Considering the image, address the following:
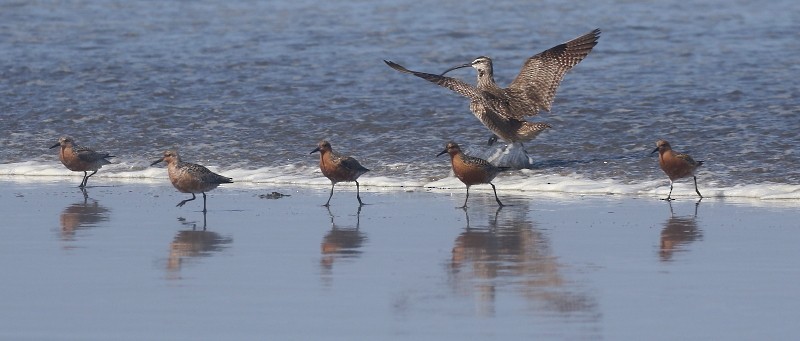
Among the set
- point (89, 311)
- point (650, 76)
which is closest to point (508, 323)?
point (89, 311)

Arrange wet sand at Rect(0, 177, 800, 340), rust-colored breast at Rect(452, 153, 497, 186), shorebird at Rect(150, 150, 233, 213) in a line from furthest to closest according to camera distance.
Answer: rust-colored breast at Rect(452, 153, 497, 186), shorebird at Rect(150, 150, 233, 213), wet sand at Rect(0, 177, 800, 340)

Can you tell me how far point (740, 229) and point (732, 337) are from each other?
142 inches

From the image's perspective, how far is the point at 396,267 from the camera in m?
8.78

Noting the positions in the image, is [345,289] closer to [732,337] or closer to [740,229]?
[732,337]

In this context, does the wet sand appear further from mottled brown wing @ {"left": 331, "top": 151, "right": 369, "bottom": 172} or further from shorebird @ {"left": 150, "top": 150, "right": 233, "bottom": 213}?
mottled brown wing @ {"left": 331, "top": 151, "right": 369, "bottom": 172}

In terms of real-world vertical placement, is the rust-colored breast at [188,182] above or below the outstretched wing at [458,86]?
below

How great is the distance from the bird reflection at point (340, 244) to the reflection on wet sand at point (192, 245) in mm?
710

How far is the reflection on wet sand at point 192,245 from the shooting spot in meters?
8.98

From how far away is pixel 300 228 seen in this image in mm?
10508

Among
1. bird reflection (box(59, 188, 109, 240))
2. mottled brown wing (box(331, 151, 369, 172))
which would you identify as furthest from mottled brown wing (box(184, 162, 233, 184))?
mottled brown wing (box(331, 151, 369, 172))

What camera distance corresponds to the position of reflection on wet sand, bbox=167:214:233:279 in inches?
354

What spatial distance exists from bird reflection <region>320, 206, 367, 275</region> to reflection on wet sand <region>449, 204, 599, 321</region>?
68 cm

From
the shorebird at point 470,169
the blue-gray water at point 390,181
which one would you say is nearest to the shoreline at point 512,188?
the blue-gray water at point 390,181

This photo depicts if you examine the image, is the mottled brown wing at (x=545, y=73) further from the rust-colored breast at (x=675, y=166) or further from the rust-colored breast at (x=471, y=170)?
the rust-colored breast at (x=471, y=170)
